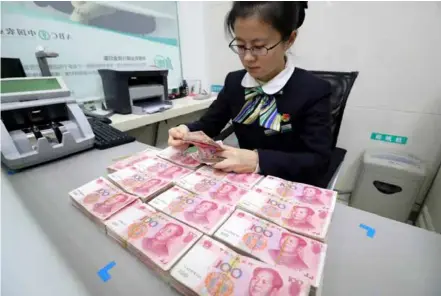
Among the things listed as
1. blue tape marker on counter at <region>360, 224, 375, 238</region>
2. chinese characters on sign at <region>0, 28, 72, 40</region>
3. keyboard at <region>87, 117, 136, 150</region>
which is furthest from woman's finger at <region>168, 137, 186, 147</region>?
chinese characters on sign at <region>0, 28, 72, 40</region>

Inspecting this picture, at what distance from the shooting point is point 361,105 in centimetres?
156

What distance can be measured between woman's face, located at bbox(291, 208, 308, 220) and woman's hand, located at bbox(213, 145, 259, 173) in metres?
0.19

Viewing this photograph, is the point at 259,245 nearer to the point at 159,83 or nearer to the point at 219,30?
the point at 159,83

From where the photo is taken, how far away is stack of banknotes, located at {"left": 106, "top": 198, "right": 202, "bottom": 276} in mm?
345

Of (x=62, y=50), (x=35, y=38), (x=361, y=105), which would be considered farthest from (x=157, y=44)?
(x=361, y=105)

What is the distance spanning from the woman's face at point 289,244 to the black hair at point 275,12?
23.1 inches

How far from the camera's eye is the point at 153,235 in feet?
1.25

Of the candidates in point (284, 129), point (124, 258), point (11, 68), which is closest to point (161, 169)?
point (124, 258)

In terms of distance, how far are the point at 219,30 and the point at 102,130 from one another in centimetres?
154

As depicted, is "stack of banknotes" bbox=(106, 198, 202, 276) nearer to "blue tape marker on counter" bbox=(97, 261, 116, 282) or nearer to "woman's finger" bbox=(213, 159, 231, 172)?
"blue tape marker on counter" bbox=(97, 261, 116, 282)

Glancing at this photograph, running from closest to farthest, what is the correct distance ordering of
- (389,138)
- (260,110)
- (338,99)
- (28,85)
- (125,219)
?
(125,219)
(28,85)
(260,110)
(338,99)
(389,138)

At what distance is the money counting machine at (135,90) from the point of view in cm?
131

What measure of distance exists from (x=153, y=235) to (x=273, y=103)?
0.63 metres

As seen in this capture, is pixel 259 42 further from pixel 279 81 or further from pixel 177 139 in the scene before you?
pixel 177 139
